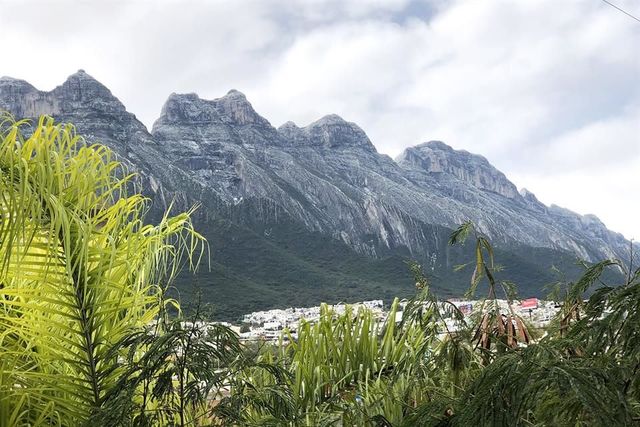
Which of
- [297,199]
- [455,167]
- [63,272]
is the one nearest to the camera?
[63,272]

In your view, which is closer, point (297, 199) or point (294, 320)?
point (294, 320)

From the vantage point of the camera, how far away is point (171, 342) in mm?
1522

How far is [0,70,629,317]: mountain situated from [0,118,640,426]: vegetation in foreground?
4364 cm

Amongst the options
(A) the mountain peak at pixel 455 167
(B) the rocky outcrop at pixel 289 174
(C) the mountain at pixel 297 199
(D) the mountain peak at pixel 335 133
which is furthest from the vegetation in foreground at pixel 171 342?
(A) the mountain peak at pixel 455 167

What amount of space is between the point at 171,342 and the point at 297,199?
112 metres

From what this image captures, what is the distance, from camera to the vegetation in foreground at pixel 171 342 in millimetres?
1227

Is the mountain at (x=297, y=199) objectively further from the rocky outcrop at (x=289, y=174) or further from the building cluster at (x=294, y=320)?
the building cluster at (x=294, y=320)

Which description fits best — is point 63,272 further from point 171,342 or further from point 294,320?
point 294,320

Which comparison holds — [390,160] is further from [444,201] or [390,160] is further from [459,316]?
[459,316]

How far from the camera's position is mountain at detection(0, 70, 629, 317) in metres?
69.7

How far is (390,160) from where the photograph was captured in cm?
16550

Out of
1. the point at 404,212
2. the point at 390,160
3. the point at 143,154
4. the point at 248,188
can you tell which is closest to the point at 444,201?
the point at 404,212

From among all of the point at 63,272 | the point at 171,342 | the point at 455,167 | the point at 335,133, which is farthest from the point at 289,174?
the point at 171,342

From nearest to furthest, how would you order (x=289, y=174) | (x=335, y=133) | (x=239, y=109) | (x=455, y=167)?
(x=289, y=174)
(x=239, y=109)
(x=335, y=133)
(x=455, y=167)
